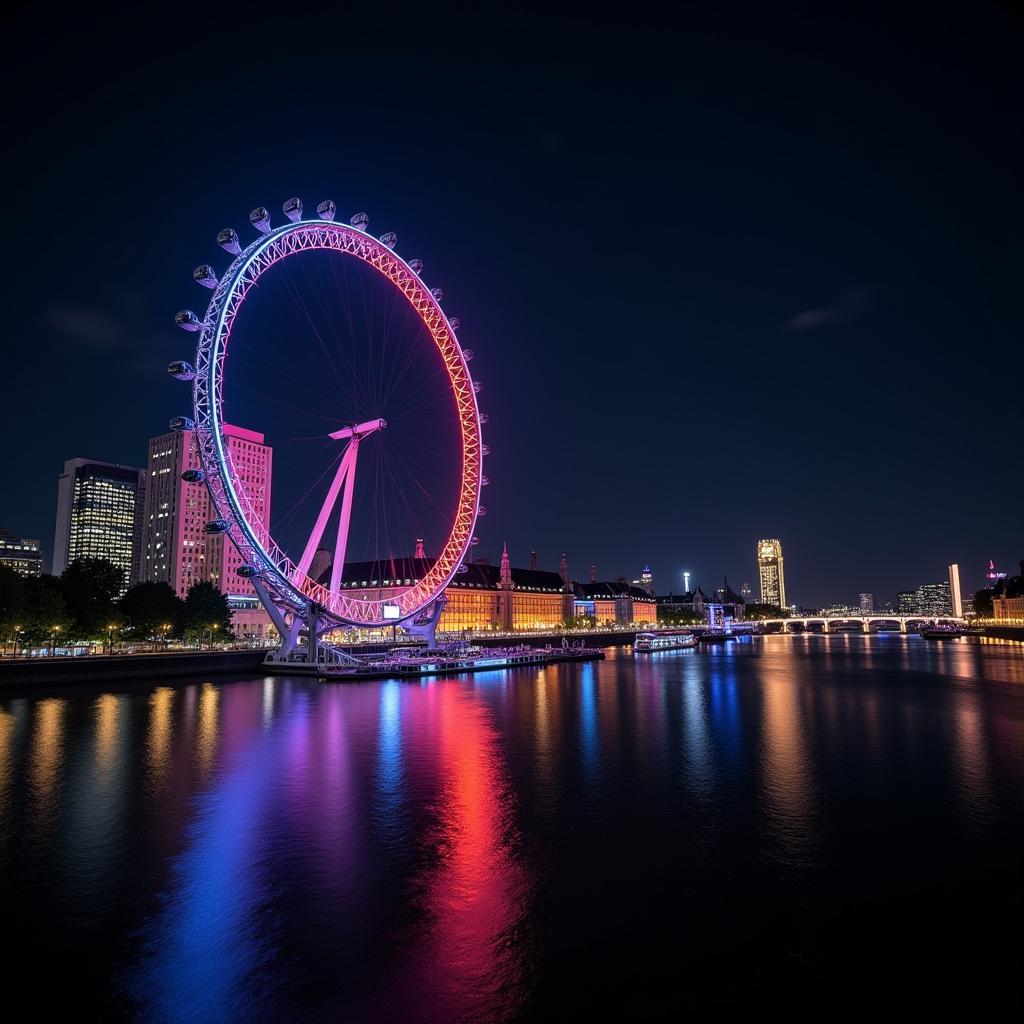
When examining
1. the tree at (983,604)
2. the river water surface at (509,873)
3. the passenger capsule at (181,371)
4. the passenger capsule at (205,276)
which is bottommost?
the river water surface at (509,873)

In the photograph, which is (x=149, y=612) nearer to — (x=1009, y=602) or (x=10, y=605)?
(x=10, y=605)

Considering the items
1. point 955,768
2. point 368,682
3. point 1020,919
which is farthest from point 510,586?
point 1020,919

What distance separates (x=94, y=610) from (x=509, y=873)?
60952 millimetres

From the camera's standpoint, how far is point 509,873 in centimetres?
1416

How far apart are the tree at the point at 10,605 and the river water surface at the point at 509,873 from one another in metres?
26.8

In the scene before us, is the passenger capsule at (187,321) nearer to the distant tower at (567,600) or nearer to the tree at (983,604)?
the distant tower at (567,600)

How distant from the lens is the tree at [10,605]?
5306cm

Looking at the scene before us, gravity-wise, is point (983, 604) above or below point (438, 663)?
above

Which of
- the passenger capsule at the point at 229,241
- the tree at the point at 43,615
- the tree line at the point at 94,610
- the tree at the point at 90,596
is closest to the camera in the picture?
the passenger capsule at the point at 229,241

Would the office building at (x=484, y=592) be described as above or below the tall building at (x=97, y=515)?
below

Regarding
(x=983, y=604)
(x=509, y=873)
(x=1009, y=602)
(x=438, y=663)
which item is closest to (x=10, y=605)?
(x=438, y=663)

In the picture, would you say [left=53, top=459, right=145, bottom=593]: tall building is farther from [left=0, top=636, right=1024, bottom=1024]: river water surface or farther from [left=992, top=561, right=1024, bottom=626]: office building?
[left=992, top=561, right=1024, bottom=626]: office building

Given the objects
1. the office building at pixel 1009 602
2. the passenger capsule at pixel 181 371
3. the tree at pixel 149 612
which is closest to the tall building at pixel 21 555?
the tree at pixel 149 612

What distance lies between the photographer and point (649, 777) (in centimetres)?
2277
